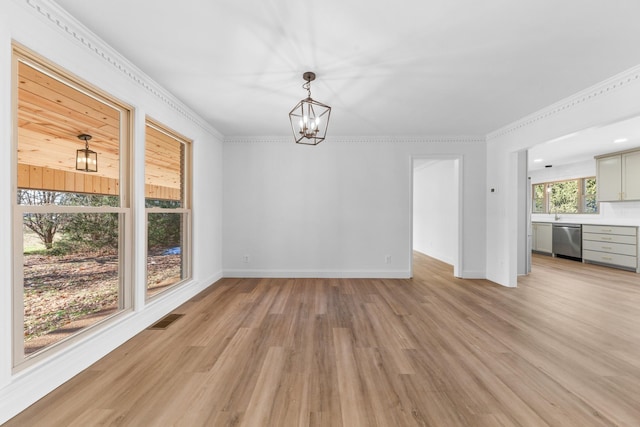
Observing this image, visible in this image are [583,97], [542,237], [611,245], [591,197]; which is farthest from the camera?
[542,237]

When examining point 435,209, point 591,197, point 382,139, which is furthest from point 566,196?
point 382,139

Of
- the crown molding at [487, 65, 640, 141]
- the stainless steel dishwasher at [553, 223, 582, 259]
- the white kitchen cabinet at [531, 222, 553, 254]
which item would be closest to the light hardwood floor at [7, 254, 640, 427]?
the crown molding at [487, 65, 640, 141]

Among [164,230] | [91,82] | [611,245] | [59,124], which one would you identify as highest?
[91,82]

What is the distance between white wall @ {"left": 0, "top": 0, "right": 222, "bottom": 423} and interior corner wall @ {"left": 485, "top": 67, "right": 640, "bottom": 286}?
481 cm

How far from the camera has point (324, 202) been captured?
4723mm

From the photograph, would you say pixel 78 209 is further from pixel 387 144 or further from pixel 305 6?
pixel 387 144

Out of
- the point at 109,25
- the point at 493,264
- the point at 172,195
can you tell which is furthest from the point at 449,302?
the point at 109,25

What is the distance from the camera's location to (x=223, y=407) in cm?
157

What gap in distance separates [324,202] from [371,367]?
3095mm

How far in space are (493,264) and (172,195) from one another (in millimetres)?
5216

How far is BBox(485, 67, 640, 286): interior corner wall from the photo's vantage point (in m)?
2.62

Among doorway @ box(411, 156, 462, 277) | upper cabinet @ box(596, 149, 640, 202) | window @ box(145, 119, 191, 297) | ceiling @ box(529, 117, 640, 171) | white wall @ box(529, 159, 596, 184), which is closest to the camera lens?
window @ box(145, 119, 191, 297)

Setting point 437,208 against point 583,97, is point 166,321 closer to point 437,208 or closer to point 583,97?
point 583,97

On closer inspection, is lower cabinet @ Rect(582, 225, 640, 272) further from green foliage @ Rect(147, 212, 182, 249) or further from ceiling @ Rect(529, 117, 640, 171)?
green foliage @ Rect(147, 212, 182, 249)
